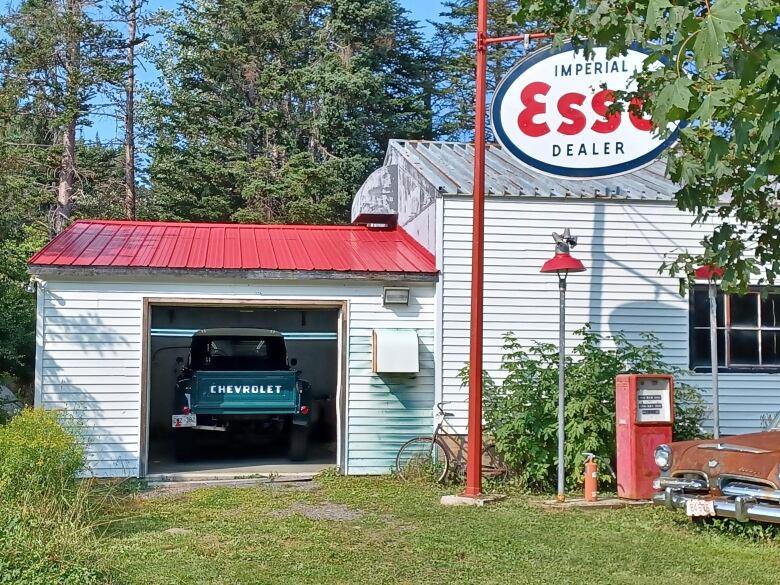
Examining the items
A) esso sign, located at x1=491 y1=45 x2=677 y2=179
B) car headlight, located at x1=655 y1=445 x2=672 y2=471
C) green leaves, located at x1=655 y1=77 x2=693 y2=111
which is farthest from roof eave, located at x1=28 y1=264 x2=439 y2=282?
green leaves, located at x1=655 y1=77 x2=693 y2=111

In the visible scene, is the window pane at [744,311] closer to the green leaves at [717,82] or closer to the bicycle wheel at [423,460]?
the bicycle wheel at [423,460]

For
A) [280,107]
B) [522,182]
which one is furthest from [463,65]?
[522,182]

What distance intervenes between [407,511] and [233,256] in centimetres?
486

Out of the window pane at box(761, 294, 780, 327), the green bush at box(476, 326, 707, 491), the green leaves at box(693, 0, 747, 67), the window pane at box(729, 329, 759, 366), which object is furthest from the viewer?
the window pane at box(761, 294, 780, 327)

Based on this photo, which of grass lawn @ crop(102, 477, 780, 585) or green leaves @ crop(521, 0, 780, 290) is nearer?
green leaves @ crop(521, 0, 780, 290)

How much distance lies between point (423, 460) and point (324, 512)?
2.68m

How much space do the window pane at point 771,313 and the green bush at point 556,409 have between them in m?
1.83

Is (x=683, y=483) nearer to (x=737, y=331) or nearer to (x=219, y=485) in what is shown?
(x=737, y=331)

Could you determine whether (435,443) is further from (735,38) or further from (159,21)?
(159,21)

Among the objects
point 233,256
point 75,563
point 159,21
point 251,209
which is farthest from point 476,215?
point 159,21

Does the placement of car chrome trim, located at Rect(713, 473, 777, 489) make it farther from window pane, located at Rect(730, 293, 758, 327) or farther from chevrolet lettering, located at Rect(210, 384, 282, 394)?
chevrolet lettering, located at Rect(210, 384, 282, 394)

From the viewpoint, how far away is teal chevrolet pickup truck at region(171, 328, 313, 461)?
13.1m

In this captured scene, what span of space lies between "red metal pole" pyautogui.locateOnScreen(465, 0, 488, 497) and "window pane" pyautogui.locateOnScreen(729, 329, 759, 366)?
4.65m

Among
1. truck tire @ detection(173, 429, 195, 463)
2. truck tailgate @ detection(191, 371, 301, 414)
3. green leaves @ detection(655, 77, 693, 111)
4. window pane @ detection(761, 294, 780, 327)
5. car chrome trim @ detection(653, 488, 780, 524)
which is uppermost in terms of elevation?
green leaves @ detection(655, 77, 693, 111)
